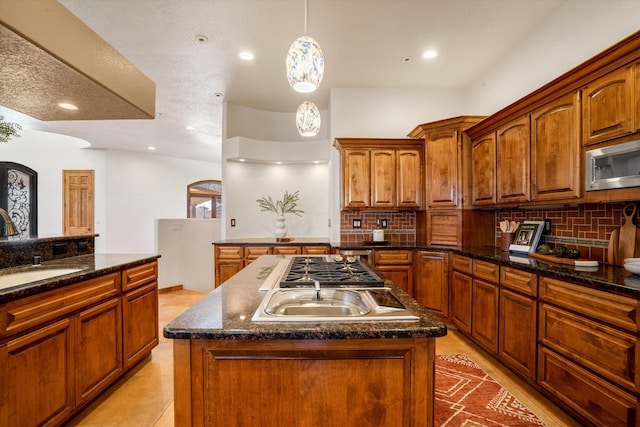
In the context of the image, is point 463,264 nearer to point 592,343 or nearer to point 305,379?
point 592,343

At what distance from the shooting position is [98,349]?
2.01 metres

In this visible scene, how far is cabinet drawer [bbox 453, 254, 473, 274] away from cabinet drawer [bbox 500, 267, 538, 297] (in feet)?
1.55

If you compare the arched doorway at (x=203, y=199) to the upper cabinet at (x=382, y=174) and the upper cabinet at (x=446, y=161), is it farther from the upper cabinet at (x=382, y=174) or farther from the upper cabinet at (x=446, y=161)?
the upper cabinet at (x=446, y=161)

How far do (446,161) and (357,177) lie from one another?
43.2 inches

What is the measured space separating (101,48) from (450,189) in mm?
3421

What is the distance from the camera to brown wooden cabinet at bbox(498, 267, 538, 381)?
2107 mm

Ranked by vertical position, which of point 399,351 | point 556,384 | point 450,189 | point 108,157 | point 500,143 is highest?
point 108,157

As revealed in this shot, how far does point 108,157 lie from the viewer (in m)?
7.60

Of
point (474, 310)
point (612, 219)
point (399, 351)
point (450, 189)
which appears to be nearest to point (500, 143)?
point (450, 189)

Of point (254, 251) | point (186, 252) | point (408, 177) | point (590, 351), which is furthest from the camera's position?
point (186, 252)

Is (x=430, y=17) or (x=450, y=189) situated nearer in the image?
(x=430, y=17)

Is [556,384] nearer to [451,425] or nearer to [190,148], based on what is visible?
[451,425]

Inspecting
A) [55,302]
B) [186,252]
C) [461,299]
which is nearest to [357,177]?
[461,299]

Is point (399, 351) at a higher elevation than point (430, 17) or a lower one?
lower
